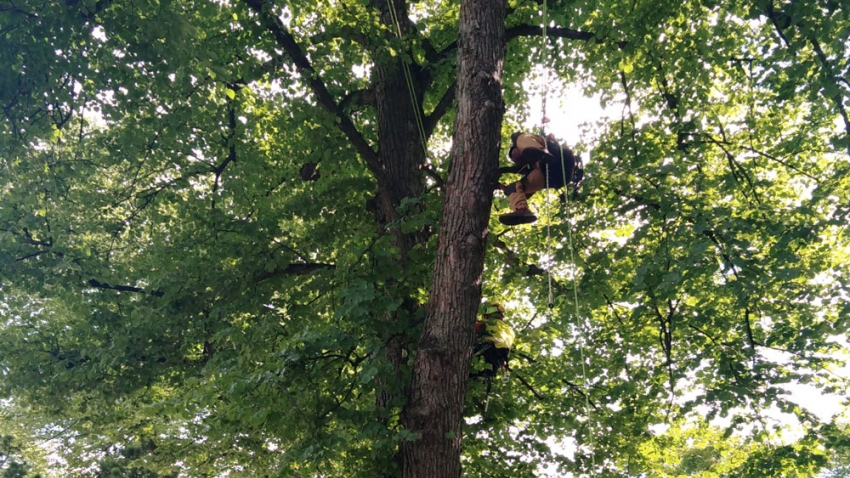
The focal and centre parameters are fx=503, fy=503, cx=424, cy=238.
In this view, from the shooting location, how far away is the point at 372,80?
4883 millimetres

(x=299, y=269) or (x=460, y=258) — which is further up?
(x=299, y=269)

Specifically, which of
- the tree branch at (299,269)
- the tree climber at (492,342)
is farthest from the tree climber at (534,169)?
the tree branch at (299,269)

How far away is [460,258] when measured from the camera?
3.21 metres

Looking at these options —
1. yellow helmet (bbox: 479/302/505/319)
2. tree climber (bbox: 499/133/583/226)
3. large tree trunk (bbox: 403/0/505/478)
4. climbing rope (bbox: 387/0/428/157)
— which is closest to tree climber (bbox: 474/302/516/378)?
yellow helmet (bbox: 479/302/505/319)

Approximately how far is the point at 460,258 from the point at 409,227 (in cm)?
73

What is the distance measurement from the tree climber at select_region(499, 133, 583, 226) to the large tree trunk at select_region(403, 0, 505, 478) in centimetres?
55

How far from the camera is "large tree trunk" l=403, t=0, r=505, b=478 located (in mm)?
3000

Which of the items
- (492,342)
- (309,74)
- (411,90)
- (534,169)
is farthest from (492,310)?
(309,74)

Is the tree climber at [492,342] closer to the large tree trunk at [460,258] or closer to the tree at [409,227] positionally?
the tree at [409,227]

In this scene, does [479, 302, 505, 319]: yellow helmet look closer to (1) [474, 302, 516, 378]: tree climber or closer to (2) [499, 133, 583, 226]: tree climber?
(1) [474, 302, 516, 378]: tree climber

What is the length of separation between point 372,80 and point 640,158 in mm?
2721

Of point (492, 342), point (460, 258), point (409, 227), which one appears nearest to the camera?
point (460, 258)

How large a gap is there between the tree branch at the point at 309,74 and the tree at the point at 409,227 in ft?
0.07

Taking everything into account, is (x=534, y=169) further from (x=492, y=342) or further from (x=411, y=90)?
(x=492, y=342)
